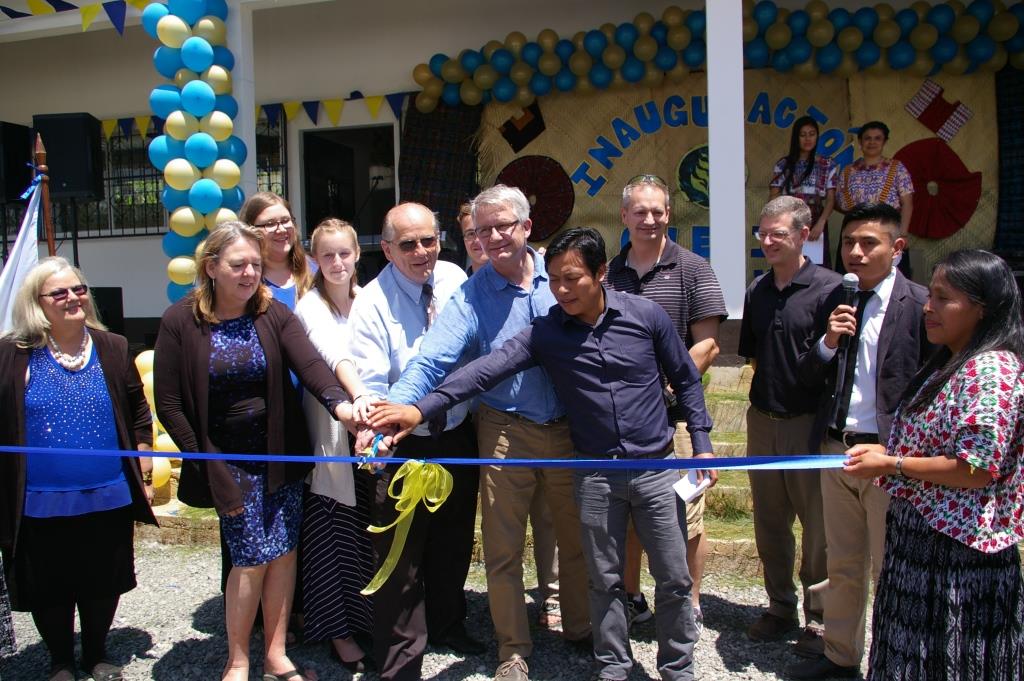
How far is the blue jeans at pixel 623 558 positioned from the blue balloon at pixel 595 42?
6.40m

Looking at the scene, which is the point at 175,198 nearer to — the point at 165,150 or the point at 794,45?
the point at 165,150

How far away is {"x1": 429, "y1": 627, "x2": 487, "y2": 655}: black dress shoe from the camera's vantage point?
354cm

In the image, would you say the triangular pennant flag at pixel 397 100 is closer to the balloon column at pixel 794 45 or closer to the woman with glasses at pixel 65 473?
the balloon column at pixel 794 45

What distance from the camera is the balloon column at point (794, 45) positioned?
7.89 metres

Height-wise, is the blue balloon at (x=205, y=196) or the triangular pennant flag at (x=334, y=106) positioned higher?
the triangular pennant flag at (x=334, y=106)

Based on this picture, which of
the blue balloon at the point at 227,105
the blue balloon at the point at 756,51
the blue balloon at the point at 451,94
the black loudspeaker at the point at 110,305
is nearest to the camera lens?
the blue balloon at the point at 227,105

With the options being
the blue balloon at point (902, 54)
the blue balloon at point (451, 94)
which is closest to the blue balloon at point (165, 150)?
the blue balloon at point (451, 94)

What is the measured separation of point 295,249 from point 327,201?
7086 millimetres

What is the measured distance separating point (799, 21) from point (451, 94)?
11.9 ft

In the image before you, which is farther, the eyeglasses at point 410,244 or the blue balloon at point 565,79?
the blue balloon at point 565,79

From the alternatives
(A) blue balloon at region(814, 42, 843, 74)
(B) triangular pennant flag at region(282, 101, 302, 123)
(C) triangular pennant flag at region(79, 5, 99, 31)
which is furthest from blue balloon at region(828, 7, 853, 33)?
(C) triangular pennant flag at region(79, 5, 99, 31)

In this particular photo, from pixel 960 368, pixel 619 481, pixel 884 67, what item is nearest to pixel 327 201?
pixel 884 67

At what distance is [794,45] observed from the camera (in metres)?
8.04

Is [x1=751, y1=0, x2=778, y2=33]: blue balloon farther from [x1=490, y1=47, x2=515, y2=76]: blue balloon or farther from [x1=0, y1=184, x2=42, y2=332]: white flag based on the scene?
[x1=0, y1=184, x2=42, y2=332]: white flag
